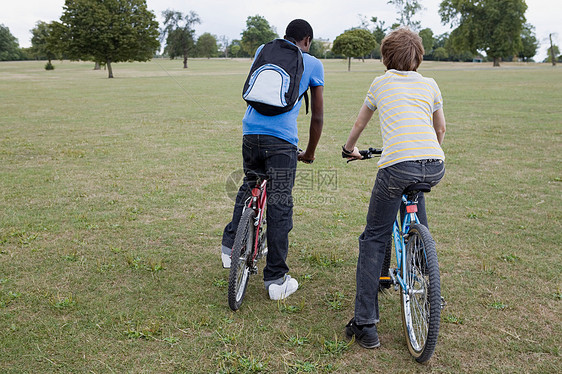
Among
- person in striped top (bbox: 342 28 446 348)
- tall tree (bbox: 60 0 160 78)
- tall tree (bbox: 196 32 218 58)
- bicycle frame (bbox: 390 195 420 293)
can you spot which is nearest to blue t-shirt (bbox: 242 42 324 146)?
person in striped top (bbox: 342 28 446 348)

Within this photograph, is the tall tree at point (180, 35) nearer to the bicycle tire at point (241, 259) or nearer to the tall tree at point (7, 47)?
the tall tree at point (7, 47)

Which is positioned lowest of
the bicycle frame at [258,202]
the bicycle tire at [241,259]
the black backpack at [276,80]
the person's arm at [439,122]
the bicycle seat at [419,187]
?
the bicycle tire at [241,259]

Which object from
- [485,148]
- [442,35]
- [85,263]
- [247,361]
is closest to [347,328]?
[247,361]

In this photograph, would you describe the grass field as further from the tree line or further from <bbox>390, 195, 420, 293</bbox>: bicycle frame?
the tree line

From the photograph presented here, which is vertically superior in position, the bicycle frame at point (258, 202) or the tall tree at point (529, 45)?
the tall tree at point (529, 45)

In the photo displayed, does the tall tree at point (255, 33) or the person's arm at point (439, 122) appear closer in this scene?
the person's arm at point (439, 122)

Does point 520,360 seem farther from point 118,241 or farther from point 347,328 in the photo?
point 118,241

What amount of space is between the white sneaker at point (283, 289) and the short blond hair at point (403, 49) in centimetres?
199

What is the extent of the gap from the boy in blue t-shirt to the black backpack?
0.32ft

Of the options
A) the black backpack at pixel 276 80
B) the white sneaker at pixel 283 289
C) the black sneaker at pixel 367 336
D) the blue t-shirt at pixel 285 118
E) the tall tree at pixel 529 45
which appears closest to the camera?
the black sneaker at pixel 367 336

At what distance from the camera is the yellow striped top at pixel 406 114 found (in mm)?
2988

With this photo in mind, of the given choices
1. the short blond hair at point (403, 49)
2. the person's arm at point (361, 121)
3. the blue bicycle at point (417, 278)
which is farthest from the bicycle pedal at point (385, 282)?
the short blond hair at point (403, 49)

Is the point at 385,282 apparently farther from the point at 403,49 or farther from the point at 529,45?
the point at 529,45

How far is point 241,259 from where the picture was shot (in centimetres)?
379
